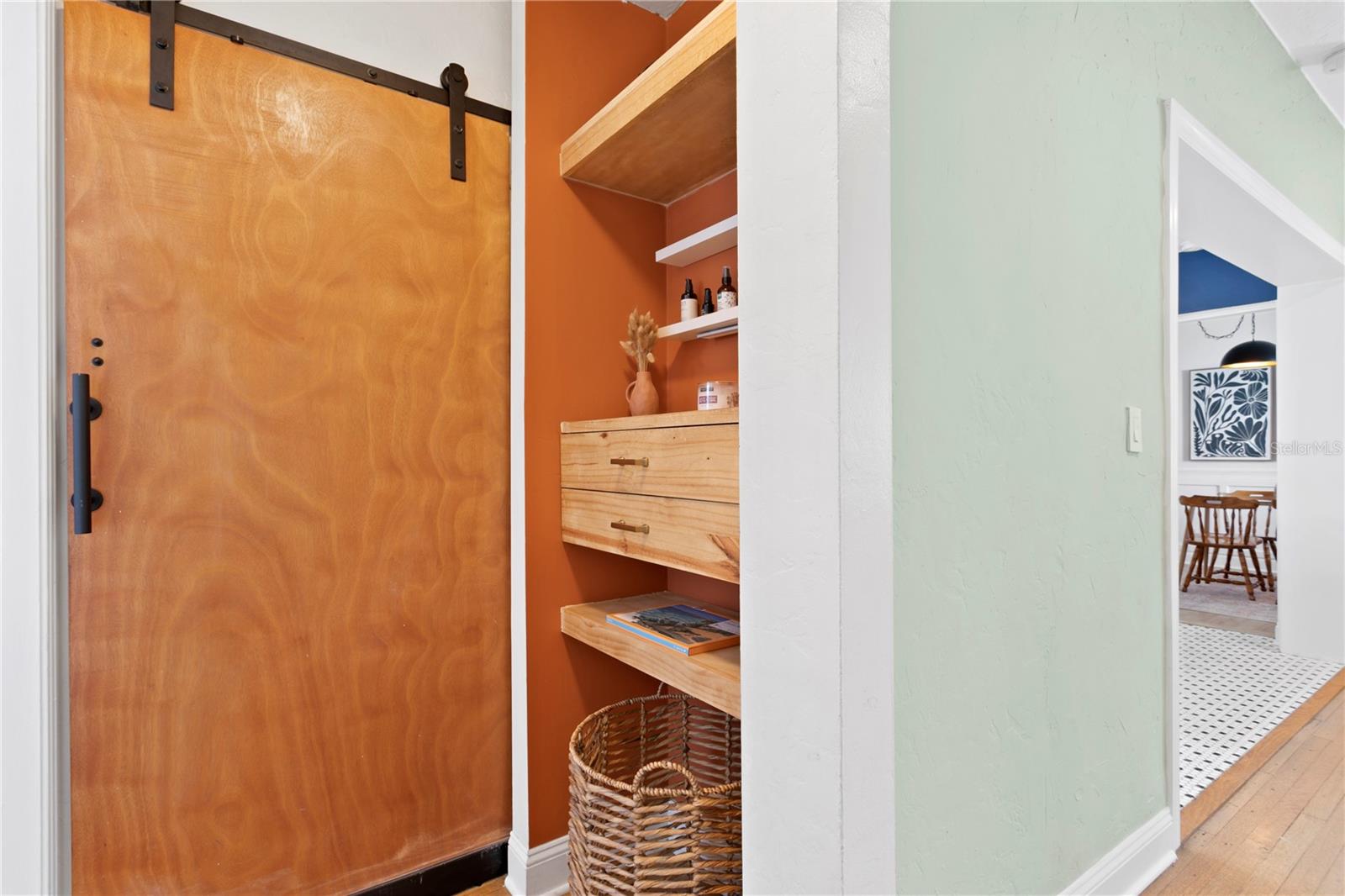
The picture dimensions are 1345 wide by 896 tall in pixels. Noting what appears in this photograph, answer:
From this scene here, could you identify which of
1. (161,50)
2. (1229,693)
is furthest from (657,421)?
(1229,693)

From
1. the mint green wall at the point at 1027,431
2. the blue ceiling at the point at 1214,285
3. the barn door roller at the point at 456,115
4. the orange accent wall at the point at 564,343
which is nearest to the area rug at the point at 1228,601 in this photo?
the blue ceiling at the point at 1214,285

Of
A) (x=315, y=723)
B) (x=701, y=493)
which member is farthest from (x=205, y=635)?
(x=701, y=493)

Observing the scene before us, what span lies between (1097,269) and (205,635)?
2130 millimetres

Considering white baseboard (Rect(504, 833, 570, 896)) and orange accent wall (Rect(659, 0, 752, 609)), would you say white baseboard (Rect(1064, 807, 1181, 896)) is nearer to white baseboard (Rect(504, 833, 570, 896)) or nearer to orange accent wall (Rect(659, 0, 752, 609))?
orange accent wall (Rect(659, 0, 752, 609))

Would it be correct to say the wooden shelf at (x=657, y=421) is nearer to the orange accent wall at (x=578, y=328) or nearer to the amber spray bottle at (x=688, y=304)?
the orange accent wall at (x=578, y=328)

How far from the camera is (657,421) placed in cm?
143

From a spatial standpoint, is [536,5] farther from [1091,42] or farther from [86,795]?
[86,795]

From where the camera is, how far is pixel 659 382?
6.63ft

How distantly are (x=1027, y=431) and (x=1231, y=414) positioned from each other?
5.96 metres

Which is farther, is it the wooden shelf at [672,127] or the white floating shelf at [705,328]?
the white floating shelf at [705,328]

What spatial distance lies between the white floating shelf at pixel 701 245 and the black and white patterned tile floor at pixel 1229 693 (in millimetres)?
2135

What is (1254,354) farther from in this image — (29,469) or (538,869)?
(29,469)

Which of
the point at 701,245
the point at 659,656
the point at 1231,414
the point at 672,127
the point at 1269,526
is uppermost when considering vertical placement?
the point at 672,127

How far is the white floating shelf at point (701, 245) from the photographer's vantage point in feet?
5.40
